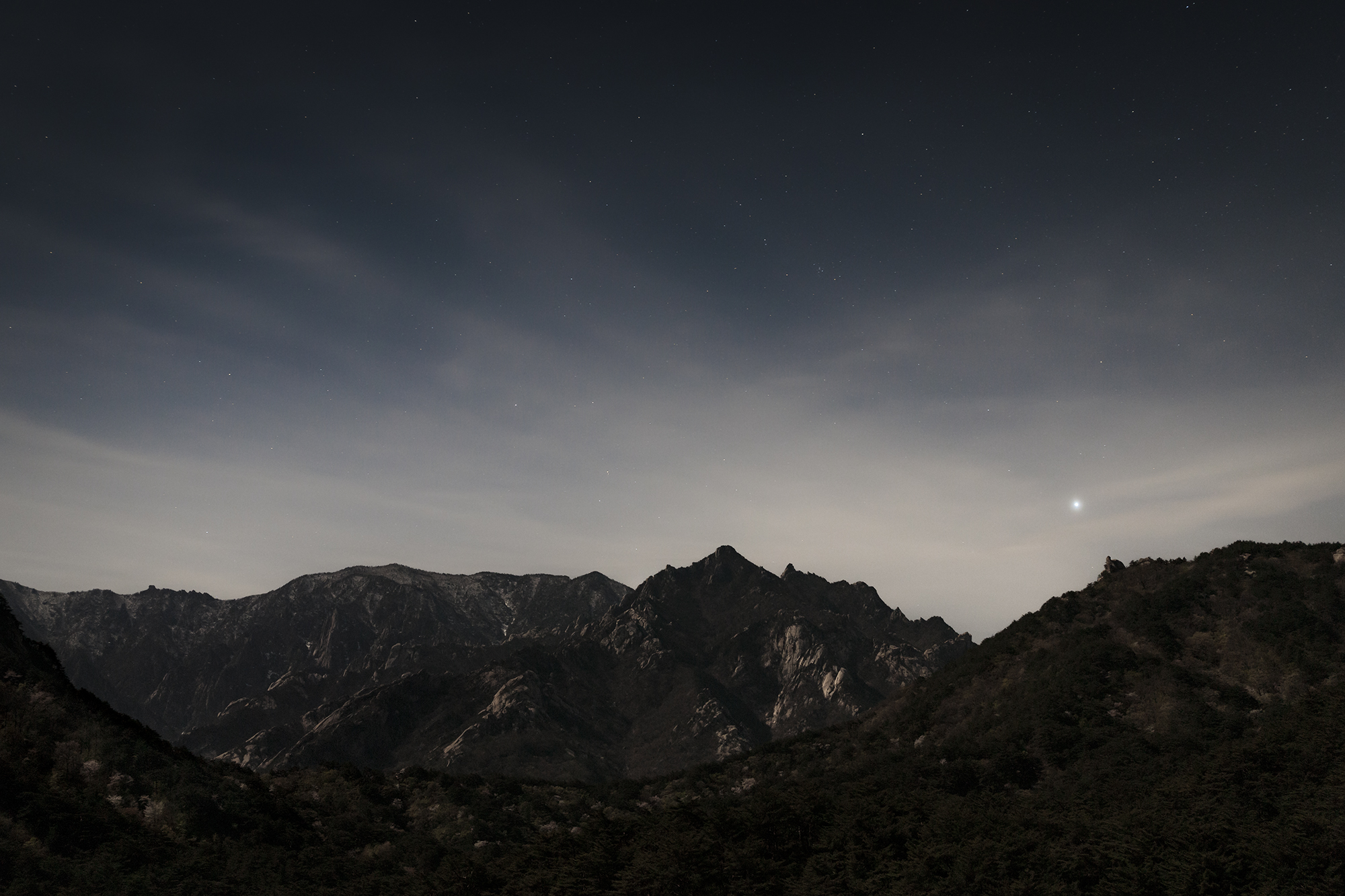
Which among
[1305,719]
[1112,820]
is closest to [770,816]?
[1112,820]

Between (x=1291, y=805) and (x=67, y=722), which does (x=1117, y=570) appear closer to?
(x=1291, y=805)

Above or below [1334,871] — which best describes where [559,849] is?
below

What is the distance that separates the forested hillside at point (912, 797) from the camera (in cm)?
4450

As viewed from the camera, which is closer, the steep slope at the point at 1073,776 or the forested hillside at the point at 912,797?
the steep slope at the point at 1073,776

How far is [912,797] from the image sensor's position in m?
65.3

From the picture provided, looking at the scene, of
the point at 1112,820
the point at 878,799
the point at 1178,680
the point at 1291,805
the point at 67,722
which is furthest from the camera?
the point at 1178,680

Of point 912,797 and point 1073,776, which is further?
point 1073,776

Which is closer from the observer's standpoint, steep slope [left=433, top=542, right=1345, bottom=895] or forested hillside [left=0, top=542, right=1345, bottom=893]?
steep slope [left=433, top=542, right=1345, bottom=895]

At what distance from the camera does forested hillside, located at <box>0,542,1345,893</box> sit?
1752 inches

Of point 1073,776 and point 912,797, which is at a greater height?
point 1073,776

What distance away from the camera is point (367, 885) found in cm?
5341

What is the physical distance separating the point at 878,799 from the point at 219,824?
5729 cm

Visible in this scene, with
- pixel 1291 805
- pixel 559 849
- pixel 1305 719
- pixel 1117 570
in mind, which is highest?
pixel 1117 570

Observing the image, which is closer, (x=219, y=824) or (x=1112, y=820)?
(x=1112, y=820)
